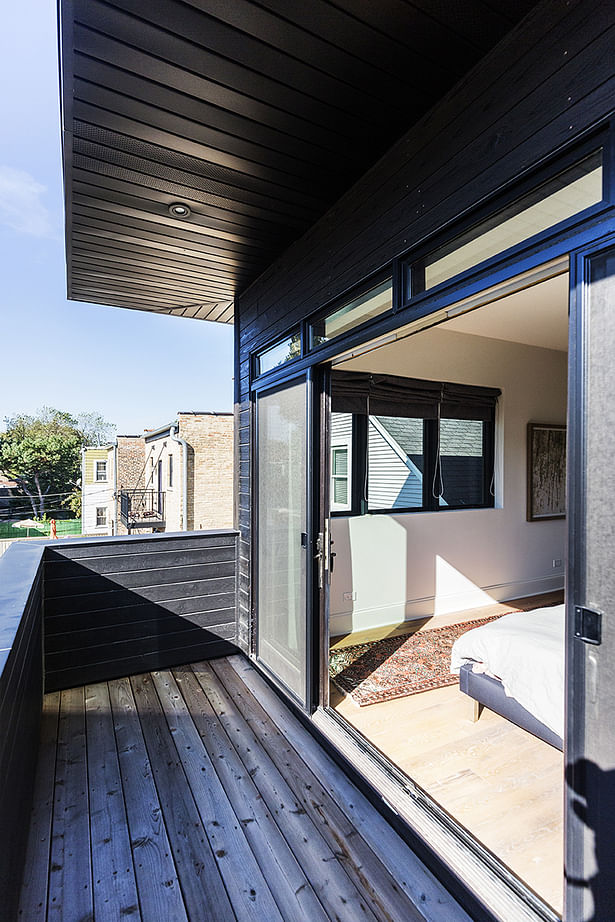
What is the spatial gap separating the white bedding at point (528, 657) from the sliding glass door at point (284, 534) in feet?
3.08

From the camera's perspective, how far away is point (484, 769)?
2.25 metres

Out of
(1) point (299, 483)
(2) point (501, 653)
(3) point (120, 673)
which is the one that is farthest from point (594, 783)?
(3) point (120, 673)

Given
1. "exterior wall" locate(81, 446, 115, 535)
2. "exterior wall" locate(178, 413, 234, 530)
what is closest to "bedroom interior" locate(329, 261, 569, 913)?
"exterior wall" locate(178, 413, 234, 530)

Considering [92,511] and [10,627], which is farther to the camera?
[92,511]

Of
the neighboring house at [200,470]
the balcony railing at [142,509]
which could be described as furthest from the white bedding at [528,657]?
the balcony railing at [142,509]

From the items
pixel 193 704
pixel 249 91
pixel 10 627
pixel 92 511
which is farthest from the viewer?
pixel 92 511

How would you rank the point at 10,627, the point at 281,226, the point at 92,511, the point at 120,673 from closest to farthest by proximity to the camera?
the point at 10,627 < the point at 281,226 < the point at 120,673 < the point at 92,511

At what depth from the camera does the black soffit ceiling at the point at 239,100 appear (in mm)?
1421

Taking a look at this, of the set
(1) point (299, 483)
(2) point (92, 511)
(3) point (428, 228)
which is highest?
(3) point (428, 228)

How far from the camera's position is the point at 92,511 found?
1655cm

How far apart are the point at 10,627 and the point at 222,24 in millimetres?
1932

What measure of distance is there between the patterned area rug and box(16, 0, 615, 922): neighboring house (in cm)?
9

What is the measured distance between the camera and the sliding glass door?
2717mm

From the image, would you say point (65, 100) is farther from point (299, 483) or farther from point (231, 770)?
point (231, 770)
